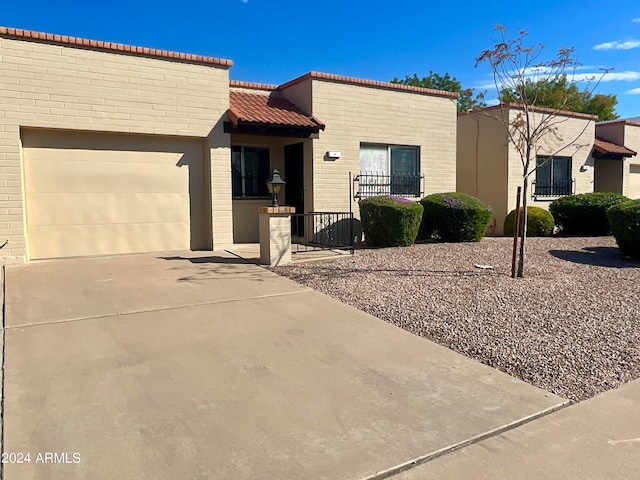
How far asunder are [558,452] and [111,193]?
30.7 ft

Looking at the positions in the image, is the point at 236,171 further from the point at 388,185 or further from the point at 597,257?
the point at 597,257

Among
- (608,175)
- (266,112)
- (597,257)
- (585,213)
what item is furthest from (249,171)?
(608,175)

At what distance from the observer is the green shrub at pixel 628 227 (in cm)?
984

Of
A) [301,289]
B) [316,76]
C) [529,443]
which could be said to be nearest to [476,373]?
[529,443]

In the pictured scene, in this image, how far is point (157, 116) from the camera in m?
10.3

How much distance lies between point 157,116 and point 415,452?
9.07 meters

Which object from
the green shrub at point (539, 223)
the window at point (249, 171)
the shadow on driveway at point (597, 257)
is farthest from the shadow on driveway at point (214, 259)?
the green shrub at point (539, 223)

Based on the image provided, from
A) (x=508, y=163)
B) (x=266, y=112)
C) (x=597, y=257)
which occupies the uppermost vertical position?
(x=266, y=112)

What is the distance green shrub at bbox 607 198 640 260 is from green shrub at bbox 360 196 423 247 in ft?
13.1

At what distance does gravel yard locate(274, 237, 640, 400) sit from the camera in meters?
4.61

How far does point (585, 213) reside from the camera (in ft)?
47.3

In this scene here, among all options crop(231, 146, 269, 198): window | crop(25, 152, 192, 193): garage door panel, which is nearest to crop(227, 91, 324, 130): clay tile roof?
crop(231, 146, 269, 198): window

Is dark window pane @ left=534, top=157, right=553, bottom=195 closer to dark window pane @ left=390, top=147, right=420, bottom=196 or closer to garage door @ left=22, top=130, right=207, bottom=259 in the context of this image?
dark window pane @ left=390, top=147, right=420, bottom=196

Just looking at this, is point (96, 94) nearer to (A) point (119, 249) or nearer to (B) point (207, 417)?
(A) point (119, 249)
